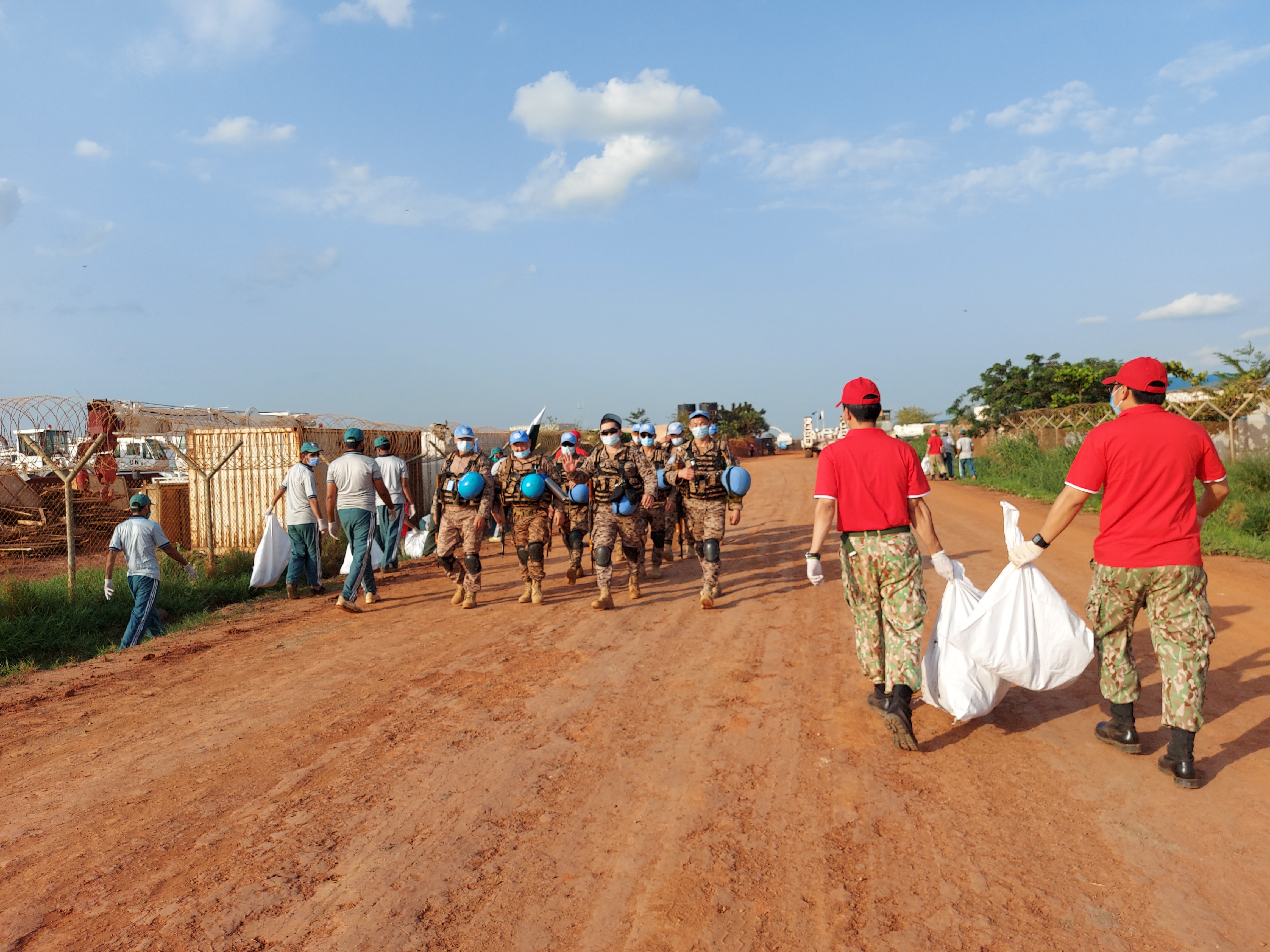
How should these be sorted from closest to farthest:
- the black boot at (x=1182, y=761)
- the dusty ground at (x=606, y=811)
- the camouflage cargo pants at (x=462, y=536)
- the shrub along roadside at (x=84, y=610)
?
the dusty ground at (x=606, y=811) < the black boot at (x=1182, y=761) < the shrub along roadside at (x=84, y=610) < the camouflage cargo pants at (x=462, y=536)

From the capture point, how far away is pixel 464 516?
8078 mm

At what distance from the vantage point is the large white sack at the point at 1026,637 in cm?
402

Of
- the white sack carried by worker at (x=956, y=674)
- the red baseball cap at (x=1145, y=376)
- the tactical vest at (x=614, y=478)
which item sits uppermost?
the red baseball cap at (x=1145, y=376)

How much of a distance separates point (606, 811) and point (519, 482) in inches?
201

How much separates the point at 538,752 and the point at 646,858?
4.00 ft

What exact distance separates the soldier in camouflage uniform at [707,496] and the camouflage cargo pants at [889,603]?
341cm

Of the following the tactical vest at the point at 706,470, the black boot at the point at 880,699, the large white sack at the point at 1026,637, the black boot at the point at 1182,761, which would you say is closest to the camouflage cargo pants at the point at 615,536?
the tactical vest at the point at 706,470

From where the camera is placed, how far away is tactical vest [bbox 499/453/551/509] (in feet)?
27.0

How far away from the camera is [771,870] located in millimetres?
3068

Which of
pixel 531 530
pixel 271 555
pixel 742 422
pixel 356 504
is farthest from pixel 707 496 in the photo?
pixel 742 422

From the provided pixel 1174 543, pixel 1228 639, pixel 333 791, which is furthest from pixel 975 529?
pixel 333 791

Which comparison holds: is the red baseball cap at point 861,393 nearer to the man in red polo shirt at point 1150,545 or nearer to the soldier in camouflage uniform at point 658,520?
the man in red polo shirt at point 1150,545

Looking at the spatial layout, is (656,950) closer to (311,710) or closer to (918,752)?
(918,752)

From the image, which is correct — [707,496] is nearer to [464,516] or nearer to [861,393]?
[464,516]
